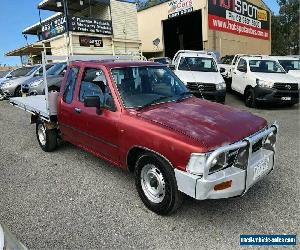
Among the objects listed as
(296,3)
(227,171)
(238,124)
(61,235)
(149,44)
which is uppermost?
(296,3)

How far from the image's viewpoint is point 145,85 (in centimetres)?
491

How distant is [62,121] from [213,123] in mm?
3088

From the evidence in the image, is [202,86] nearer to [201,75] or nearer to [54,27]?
[201,75]

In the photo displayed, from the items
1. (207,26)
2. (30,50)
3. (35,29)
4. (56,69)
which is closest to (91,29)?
(207,26)

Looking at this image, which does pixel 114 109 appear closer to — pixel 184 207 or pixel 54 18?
pixel 184 207

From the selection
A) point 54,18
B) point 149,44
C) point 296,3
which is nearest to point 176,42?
point 149,44

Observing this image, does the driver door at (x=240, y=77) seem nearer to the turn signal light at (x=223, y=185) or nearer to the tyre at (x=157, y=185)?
the tyre at (x=157, y=185)

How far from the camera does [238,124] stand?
393cm

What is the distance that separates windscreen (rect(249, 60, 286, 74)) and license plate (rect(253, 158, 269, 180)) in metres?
9.10

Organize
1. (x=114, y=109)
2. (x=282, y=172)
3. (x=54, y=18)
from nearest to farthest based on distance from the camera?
(x=114, y=109) → (x=282, y=172) → (x=54, y=18)

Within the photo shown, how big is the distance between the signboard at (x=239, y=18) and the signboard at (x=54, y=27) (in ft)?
34.7

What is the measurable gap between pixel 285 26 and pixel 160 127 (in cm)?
5331

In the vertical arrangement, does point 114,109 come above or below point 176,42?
below

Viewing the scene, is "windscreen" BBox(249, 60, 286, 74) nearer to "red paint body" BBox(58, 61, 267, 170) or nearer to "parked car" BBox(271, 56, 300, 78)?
"parked car" BBox(271, 56, 300, 78)
